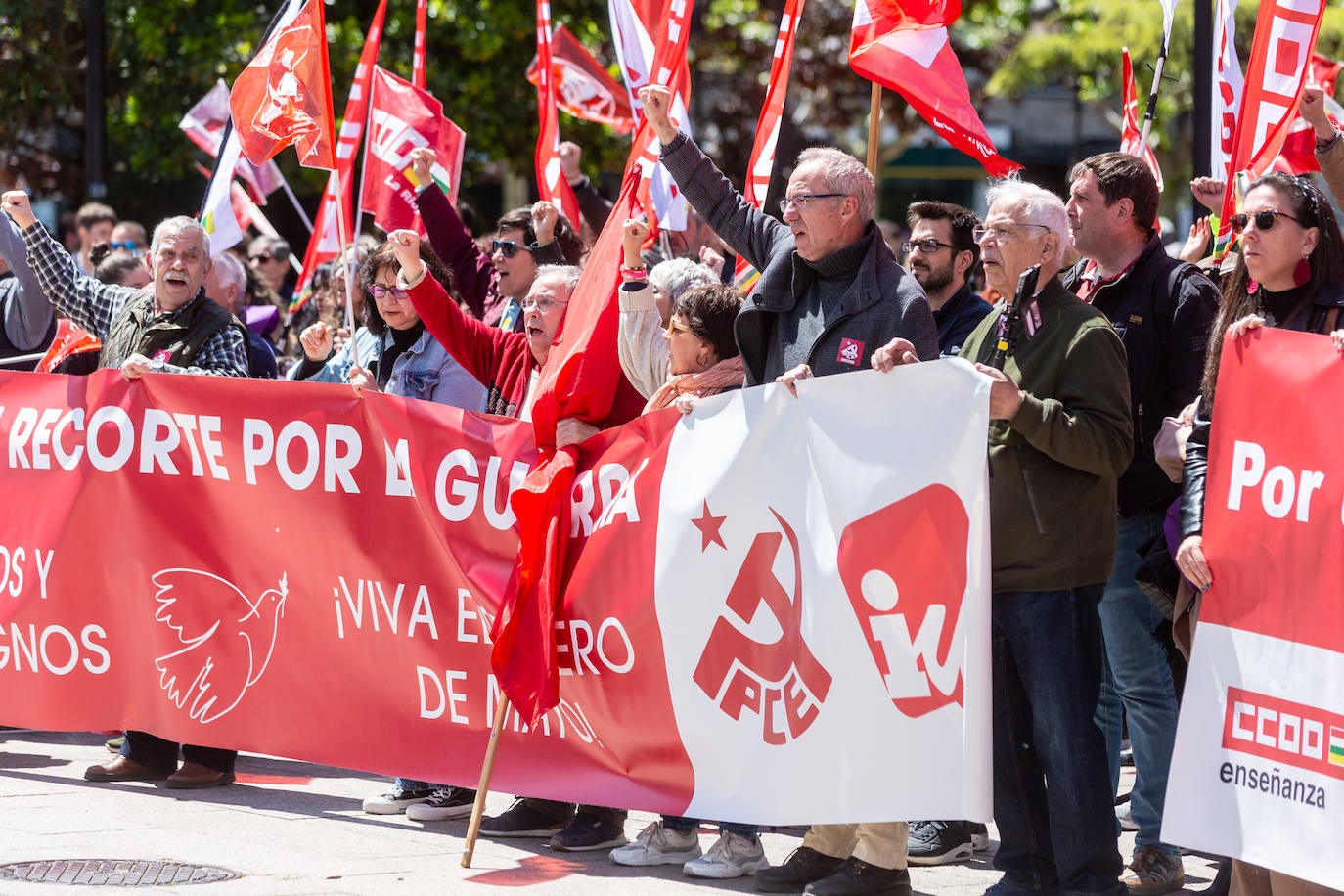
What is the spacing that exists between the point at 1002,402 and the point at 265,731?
305cm

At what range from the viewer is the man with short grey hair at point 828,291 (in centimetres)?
553

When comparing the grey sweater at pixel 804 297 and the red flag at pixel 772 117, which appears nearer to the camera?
the grey sweater at pixel 804 297

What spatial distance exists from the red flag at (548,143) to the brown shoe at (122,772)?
334cm

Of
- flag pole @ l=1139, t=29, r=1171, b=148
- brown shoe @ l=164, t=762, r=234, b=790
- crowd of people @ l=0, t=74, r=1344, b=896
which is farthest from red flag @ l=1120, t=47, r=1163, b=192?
brown shoe @ l=164, t=762, r=234, b=790

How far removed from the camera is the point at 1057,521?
515 centimetres

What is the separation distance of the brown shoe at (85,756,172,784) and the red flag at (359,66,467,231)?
8.58ft

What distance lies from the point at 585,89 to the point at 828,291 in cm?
528

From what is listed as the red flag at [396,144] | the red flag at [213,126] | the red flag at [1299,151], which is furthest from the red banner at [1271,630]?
the red flag at [213,126]

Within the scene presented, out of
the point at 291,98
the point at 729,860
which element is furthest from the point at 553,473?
the point at 291,98

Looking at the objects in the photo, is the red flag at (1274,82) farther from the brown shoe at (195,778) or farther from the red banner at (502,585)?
the brown shoe at (195,778)

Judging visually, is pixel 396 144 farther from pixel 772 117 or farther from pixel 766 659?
pixel 766 659

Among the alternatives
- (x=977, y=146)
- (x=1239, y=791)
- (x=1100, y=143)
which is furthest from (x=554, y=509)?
(x=1100, y=143)

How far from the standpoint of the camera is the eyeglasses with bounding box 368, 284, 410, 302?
707cm

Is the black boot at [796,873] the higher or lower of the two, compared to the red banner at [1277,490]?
lower
